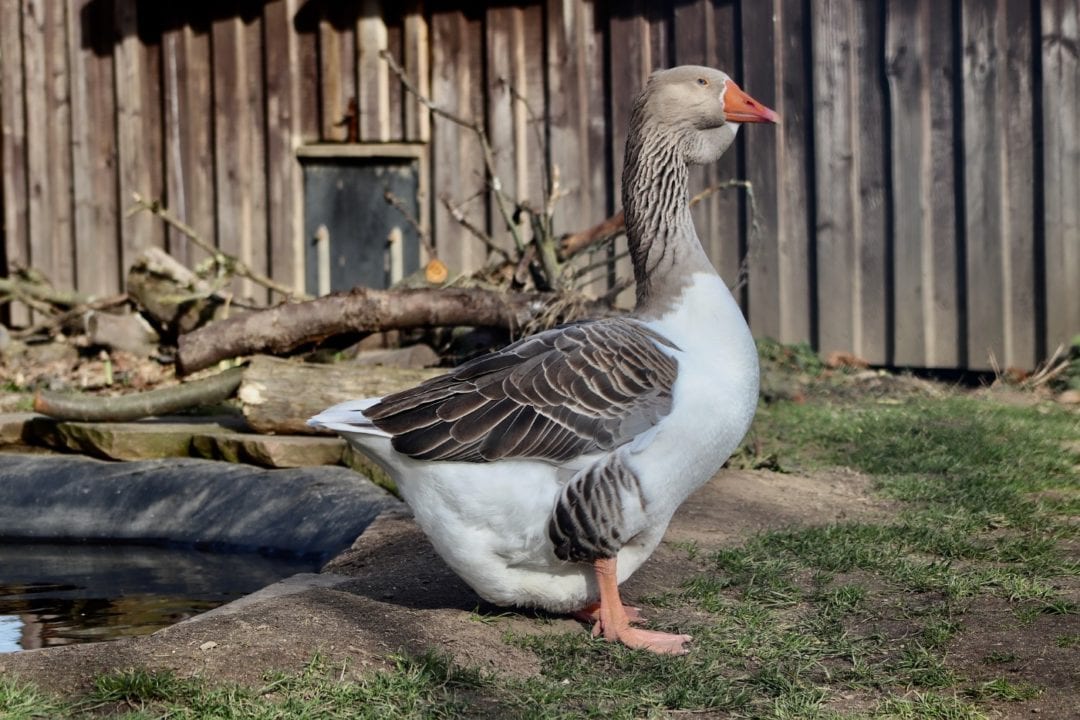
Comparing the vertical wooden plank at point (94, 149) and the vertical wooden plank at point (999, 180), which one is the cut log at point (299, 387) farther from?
the vertical wooden plank at point (94, 149)

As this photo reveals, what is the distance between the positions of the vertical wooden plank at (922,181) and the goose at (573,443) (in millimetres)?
5267

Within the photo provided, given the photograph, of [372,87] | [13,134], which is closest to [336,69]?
[372,87]

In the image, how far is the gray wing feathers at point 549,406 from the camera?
3.89m

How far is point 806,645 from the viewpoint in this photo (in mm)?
3834

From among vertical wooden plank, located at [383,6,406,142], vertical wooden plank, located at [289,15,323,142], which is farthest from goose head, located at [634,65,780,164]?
vertical wooden plank, located at [289,15,323,142]

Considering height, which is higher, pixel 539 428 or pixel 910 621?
pixel 539 428

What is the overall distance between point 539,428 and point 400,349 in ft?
15.9

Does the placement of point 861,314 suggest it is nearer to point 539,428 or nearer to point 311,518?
point 311,518

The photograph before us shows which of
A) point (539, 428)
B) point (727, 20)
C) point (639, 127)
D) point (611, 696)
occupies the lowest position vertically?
point (611, 696)

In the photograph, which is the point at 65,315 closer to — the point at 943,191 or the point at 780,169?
the point at 780,169

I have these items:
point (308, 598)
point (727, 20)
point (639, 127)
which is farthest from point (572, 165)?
point (308, 598)

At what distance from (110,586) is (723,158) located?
6.01 metres

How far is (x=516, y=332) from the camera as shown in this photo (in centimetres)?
763

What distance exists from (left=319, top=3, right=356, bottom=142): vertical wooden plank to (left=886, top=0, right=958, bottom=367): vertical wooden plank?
4424 mm
